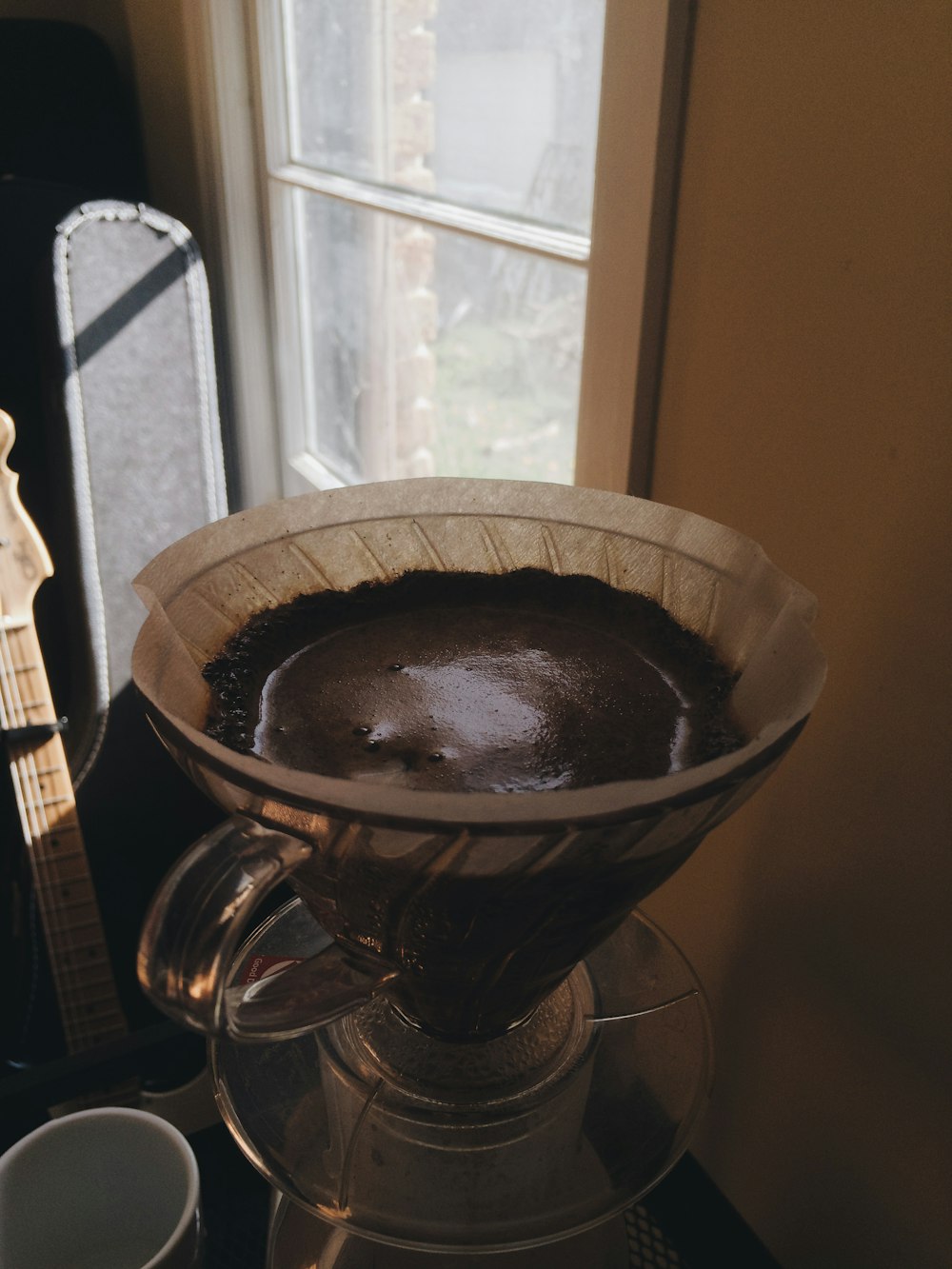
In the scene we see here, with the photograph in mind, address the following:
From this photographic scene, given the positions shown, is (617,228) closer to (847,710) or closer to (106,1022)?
(847,710)

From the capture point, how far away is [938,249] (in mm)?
496

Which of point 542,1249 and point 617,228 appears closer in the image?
point 542,1249

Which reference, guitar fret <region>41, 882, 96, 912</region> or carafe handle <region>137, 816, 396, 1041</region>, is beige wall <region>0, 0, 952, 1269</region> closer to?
carafe handle <region>137, 816, 396, 1041</region>

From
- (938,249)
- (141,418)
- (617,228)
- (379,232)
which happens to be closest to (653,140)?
(617,228)

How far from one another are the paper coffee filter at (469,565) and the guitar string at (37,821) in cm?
53

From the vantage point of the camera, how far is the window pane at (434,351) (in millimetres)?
974

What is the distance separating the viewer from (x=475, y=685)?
0.46 meters

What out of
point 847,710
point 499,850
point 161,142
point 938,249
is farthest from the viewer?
point 161,142

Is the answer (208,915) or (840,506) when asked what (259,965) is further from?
(840,506)

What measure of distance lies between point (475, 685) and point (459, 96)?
2.50ft

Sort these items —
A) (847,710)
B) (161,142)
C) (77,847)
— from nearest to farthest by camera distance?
(847,710) → (77,847) → (161,142)

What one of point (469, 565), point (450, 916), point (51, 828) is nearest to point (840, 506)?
point (469, 565)

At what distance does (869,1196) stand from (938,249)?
22.6 inches

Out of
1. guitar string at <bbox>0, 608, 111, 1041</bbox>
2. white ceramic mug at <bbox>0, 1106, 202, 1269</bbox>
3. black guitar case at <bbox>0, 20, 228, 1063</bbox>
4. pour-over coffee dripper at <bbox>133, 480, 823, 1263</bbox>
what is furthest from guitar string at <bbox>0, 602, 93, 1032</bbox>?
pour-over coffee dripper at <bbox>133, 480, 823, 1263</bbox>
